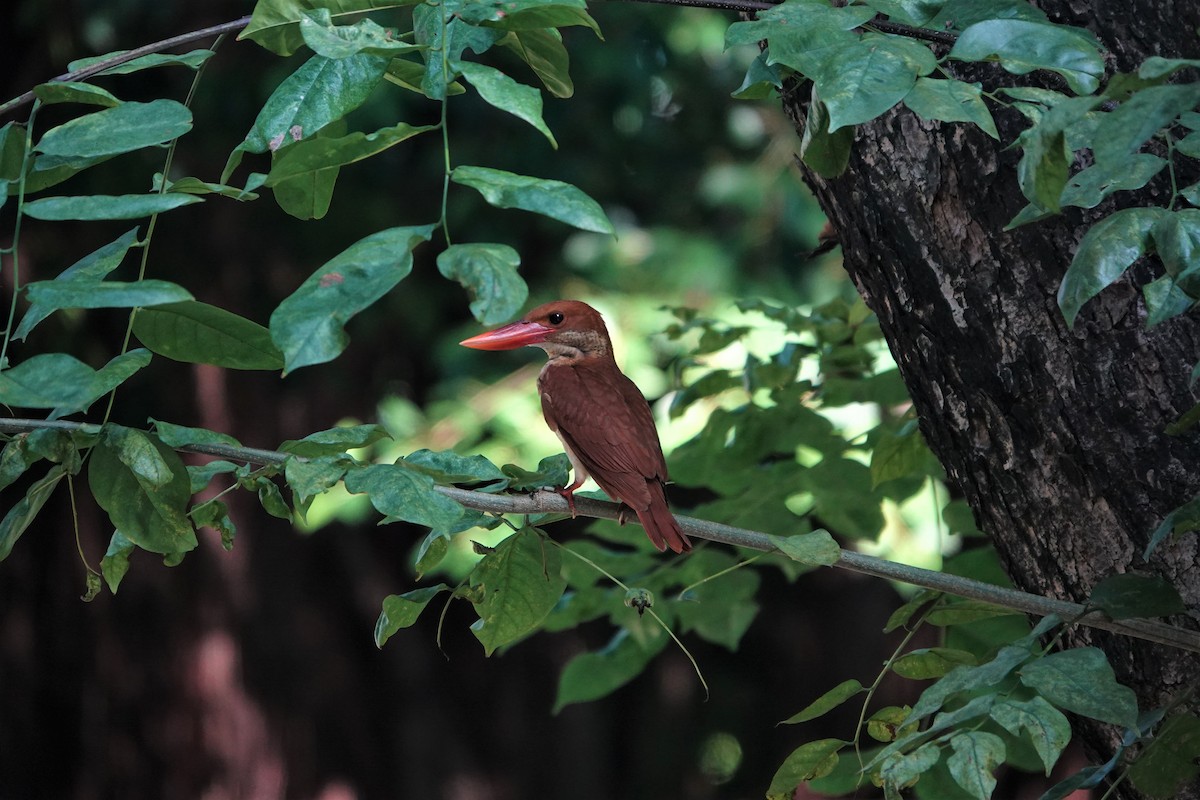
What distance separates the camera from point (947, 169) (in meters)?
1.76

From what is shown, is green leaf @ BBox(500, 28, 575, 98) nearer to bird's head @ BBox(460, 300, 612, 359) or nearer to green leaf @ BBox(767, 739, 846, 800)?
green leaf @ BBox(767, 739, 846, 800)

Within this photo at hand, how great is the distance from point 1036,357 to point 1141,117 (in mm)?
759

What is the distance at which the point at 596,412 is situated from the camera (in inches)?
99.5

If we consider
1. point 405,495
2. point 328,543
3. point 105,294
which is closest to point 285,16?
point 105,294

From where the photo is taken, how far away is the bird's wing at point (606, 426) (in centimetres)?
231

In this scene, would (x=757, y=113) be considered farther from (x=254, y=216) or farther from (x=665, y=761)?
(x=665, y=761)

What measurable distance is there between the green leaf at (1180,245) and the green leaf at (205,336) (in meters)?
0.86

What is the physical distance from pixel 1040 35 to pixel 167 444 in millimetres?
979

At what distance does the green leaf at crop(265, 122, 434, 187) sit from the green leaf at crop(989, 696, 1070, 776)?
802 mm

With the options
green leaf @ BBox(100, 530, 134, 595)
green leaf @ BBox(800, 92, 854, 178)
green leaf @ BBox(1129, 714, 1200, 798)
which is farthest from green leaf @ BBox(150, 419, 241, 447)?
green leaf @ BBox(1129, 714, 1200, 798)

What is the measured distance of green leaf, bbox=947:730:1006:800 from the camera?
126cm

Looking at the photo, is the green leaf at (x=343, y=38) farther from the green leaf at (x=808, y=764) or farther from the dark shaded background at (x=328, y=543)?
the dark shaded background at (x=328, y=543)

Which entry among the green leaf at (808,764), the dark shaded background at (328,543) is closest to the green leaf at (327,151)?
the green leaf at (808,764)

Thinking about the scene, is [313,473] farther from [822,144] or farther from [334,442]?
[822,144]
